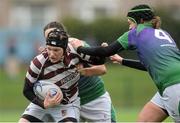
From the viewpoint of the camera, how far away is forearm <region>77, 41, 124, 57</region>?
10227mm

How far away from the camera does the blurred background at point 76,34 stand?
76.0 ft

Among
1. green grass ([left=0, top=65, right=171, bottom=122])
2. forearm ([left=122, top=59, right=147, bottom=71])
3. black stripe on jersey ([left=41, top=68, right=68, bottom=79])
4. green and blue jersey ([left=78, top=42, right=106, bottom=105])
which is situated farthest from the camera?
green grass ([left=0, top=65, right=171, bottom=122])

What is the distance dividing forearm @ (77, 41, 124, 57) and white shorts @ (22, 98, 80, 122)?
0.75 metres

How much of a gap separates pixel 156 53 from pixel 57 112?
→ 1.53 meters

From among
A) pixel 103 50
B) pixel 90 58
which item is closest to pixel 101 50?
pixel 103 50

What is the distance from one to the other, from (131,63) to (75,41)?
0.85 metres

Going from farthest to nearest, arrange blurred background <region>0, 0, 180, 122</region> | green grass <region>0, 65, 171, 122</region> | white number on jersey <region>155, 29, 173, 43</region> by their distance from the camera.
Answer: blurred background <region>0, 0, 180, 122</region>
green grass <region>0, 65, 171, 122</region>
white number on jersey <region>155, 29, 173, 43</region>

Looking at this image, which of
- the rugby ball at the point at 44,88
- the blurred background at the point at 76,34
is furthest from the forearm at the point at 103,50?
the blurred background at the point at 76,34

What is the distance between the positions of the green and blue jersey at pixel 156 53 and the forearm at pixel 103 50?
70mm

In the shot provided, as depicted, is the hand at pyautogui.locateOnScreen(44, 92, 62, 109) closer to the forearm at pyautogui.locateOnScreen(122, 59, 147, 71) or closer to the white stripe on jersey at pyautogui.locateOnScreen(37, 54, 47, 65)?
the white stripe on jersey at pyautogui.locateOnScreen(37, 54, 47, 65)

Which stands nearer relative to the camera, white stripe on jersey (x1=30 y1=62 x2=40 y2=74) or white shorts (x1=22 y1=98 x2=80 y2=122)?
white stripe on jersey (x1=30 y1=62 x2=40 y2=74)

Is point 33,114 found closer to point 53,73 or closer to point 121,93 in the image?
point 53,73

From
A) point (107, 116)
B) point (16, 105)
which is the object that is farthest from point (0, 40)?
point (107, 116)

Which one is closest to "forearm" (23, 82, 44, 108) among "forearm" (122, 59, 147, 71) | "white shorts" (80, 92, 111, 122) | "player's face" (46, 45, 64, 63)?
"player's face" (46, 45, 64, 63)
